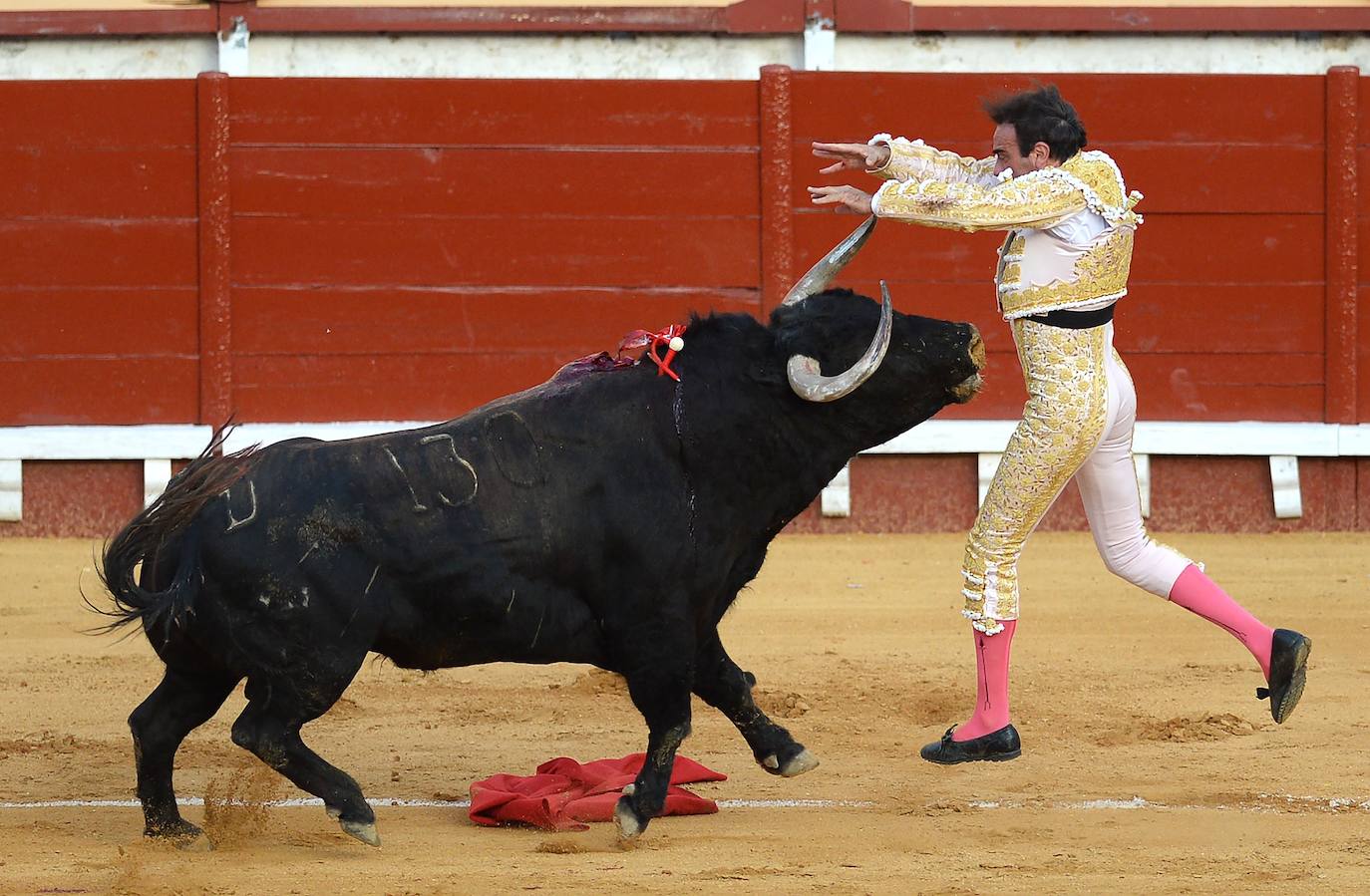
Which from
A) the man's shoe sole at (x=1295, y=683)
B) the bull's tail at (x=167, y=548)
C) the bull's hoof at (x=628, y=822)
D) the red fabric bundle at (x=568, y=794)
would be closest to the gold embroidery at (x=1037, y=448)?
the man's shoe sole at (x=1295, y=683)

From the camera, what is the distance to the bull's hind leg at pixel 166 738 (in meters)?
3.54

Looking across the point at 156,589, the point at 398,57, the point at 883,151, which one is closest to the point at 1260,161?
the point at 398,57

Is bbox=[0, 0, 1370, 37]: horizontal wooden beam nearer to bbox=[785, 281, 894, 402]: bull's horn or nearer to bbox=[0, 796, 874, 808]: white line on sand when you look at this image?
bbox=[785, 281, 894, 402]: bull's horn

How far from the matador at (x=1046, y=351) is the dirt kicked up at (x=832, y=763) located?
273 millimetres

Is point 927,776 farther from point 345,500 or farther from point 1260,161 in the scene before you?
point 1260,161

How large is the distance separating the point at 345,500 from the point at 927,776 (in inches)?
54.7

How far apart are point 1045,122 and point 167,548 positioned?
1822 mm

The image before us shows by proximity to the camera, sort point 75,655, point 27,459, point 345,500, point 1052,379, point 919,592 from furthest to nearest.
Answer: point 27,459
point 919,592
point 75,655
point 1052,379
point 345,500

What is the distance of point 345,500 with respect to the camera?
3482 mm

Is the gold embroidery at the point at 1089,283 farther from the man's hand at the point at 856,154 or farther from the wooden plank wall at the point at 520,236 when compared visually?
the wooden plank wall at the point at 520,236

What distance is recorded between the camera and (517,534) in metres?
3.54

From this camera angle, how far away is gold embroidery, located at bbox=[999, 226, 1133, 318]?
380cm

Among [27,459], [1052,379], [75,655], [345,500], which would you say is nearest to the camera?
[345,500]

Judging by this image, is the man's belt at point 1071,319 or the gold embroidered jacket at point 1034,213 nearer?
the gold embroidered jacket at point 1034,213
